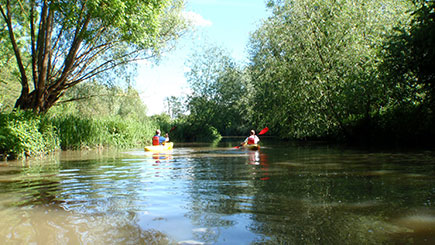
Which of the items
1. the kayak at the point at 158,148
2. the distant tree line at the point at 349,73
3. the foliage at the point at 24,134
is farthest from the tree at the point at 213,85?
the foliage at the point at 24,134

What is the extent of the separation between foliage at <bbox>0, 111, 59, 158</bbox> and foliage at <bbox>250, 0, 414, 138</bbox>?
1180 cm

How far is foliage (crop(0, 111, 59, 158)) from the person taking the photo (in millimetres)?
10625

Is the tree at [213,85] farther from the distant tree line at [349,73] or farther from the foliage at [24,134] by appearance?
the foliage at [24,134]

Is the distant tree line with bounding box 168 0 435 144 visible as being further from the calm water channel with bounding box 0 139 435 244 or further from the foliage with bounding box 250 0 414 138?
the calm water channel with bounding box 0 139 435 244

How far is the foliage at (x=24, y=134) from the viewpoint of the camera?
1062cm

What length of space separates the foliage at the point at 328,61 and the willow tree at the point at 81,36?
238 inches

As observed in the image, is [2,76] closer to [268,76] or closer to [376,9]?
[268,76]

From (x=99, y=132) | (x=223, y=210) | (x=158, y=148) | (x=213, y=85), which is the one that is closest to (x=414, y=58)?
(x=158, y=148)

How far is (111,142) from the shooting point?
59.3 feet

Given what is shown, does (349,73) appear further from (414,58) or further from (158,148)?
(158,148)

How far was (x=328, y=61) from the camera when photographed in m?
16.6

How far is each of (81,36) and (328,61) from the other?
39.1 ft

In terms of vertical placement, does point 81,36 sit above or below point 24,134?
above

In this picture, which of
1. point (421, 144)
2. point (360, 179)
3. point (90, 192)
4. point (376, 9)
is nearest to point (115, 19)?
point (90, 192)
